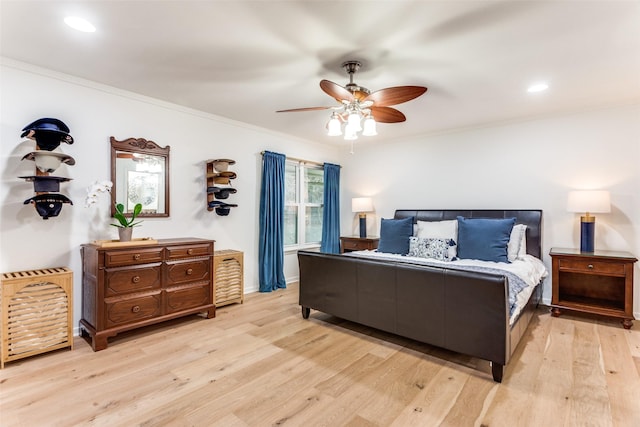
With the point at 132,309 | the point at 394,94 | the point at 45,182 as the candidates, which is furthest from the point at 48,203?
the point at 394,94

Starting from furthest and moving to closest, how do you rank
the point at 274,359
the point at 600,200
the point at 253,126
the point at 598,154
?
the point at 253,126
the point at 598,154
the point at 600,200
the point at 274,359

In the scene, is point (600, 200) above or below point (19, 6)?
below

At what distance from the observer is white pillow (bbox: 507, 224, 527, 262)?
379cm

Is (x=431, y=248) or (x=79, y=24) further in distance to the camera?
(x=431, y=248)

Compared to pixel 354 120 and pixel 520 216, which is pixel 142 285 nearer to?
pixel 354 120

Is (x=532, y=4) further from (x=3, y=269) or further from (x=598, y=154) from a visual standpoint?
(x=3, y=269)

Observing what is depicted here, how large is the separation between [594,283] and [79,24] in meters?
5.70

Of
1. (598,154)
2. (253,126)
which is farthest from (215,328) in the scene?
(598,154)

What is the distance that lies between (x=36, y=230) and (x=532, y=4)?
4258 mm

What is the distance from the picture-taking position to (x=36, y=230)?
288 cm

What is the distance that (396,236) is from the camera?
4.32m

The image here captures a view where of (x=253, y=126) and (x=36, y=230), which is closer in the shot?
(x=36, y=230)

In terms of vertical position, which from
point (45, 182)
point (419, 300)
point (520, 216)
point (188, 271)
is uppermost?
point (45, 182)

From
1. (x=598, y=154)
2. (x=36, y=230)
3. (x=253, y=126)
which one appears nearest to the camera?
(x=36, y=230)
